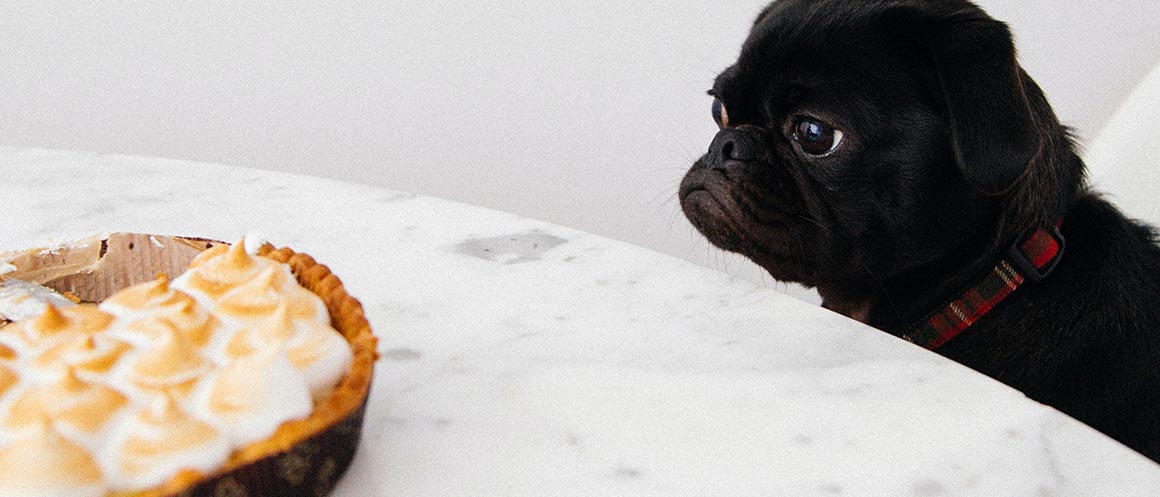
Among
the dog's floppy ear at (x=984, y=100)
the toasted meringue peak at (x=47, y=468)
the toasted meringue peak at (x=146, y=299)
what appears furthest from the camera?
the dog's floppy ear at (x=984, y=100)

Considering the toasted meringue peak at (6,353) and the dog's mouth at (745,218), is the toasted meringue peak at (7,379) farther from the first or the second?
the dog's mouth at (745,218)

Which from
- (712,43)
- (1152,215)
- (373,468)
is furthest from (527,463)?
(712,43)

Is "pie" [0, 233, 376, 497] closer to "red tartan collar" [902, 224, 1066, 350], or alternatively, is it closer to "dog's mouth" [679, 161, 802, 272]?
"dog's mouth" [679, 161, 802, 272]

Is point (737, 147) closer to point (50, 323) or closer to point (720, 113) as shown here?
point (720, 113)

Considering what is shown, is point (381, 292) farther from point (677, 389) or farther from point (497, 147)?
point (497, 147)

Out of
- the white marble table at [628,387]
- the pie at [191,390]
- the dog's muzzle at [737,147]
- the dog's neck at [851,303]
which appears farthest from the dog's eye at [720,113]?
the pie at [191,390]

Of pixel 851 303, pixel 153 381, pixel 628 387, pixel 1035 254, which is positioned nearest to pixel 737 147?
pixel 851 303
